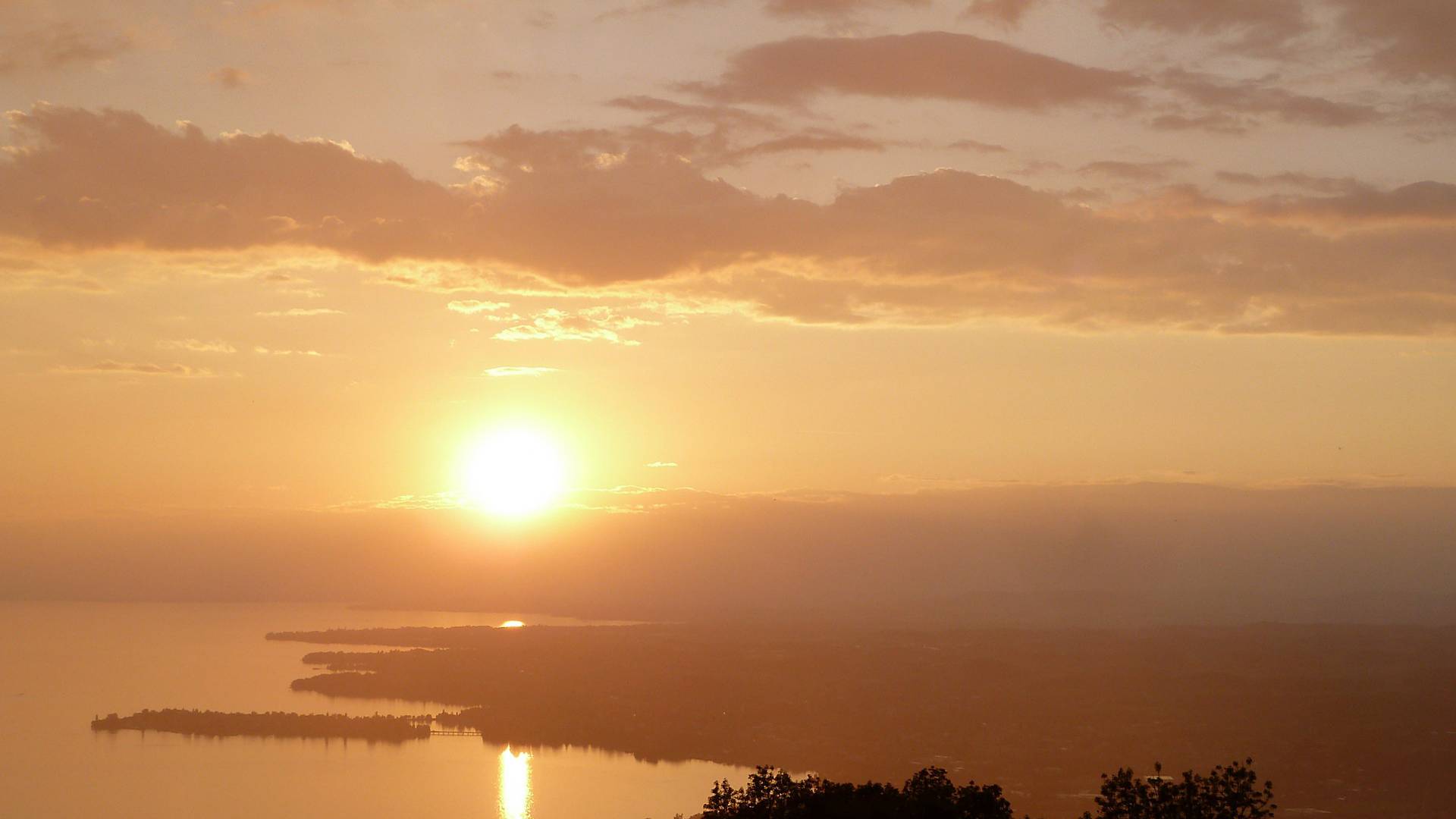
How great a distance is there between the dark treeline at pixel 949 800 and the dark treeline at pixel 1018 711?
193 ft

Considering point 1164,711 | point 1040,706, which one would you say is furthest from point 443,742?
point 1164,711

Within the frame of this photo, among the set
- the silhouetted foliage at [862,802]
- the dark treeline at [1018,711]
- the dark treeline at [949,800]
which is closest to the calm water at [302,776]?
the dark treeline at [1018,711]

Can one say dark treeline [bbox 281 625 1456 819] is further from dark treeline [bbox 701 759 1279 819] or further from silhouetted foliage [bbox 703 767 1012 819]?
dark treeline [bbox 701 759 1279 819]

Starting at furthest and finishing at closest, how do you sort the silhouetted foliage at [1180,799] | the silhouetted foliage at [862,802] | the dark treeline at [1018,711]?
1. the dark treeline at [1018,711]
2. the silhouetted foliage at [862,802]
3. the silhouetted foliage at [1180,799]

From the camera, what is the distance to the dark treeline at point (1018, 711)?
117m

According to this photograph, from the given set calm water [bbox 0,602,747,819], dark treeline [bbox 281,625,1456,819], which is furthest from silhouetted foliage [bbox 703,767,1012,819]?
dark treeline [bbox 281,625,1456,819]

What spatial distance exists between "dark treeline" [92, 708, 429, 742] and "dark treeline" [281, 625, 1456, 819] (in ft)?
29.4

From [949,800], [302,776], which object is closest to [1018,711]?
[302,776]

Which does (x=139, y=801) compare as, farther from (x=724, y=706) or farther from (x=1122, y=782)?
(x=1122, y=782)

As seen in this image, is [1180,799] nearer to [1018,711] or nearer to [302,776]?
[302,776]

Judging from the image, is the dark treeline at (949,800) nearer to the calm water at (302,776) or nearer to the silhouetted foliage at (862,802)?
the silhouetted foliage at (862,802)

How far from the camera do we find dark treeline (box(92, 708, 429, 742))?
13088 cm

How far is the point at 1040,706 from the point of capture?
152625 millimetres

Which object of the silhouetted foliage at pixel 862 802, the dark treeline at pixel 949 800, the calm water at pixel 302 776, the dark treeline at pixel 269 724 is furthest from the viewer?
the dark treeline at pixel 269 724
